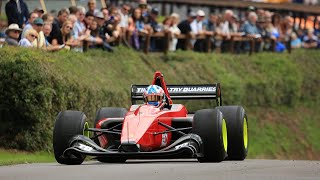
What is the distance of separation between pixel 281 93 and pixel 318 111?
216 cm

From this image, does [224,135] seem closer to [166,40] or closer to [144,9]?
[144,9]

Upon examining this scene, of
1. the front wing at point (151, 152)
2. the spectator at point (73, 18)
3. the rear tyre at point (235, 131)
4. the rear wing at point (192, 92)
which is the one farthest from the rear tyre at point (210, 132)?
the spectator at point (73, 18)

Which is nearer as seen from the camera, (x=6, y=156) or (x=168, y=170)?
(x=168, y=170)

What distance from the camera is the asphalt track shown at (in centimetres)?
1562

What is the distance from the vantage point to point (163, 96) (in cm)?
2030

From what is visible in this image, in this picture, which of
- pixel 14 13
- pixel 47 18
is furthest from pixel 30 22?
pixel 47 18

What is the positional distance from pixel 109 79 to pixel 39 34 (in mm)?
3100

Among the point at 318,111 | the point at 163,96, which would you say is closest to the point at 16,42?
the point at 163,96

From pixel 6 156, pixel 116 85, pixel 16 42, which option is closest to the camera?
pixel 6 156

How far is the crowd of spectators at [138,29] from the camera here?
82.6ft

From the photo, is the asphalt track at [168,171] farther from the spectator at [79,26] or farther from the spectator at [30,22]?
the spectator at [79,26]

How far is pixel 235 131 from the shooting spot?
2052cm

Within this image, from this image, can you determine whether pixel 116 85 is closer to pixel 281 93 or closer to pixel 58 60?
pixel 58 60

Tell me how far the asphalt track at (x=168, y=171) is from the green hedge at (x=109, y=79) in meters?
3.97
